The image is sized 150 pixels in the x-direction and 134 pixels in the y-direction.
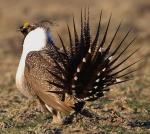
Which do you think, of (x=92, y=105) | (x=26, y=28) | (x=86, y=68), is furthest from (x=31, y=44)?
(x=92, y=105)

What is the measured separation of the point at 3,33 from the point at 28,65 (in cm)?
940

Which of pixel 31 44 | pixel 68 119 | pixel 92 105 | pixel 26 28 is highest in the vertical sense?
pixel 26 28

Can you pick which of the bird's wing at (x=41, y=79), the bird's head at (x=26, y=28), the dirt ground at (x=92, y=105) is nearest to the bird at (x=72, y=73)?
the bird's wing at (x=41, y=79)

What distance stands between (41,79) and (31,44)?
1.90 feet

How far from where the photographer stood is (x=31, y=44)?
7180mm

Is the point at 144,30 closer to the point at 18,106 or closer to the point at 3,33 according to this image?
the point at 3,33

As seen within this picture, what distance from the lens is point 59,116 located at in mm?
6930

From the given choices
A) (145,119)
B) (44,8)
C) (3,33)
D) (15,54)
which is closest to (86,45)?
(145,119)

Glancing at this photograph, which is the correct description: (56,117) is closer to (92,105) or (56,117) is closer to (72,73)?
(72,73)

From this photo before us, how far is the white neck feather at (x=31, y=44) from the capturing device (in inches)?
274

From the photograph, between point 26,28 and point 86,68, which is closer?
point 86,68

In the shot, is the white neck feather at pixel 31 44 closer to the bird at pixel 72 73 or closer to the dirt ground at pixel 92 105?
the bird at pixel 72 73

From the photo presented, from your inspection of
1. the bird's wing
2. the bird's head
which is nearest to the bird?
the bird's wing

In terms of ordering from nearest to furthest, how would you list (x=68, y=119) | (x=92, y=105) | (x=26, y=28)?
1. (x=68, y=119)
2. (x=26, y=28)
3. (x=92, y=105)
